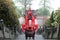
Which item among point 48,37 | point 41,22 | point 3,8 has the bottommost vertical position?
point 48,37

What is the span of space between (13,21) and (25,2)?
0.38 meters

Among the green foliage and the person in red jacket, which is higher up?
the green foliage

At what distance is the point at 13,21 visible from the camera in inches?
137

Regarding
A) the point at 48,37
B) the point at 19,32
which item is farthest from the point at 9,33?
the point at 48,37

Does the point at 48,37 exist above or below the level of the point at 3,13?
below

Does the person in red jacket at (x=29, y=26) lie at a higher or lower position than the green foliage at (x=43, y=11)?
lower

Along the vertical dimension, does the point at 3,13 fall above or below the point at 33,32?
above

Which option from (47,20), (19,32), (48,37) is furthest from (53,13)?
(19,32)

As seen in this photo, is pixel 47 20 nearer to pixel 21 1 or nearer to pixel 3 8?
pixel 21 1

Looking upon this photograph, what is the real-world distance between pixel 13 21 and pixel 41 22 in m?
0.47

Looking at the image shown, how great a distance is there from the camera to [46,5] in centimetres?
350

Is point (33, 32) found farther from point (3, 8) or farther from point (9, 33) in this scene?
point (3, 8)

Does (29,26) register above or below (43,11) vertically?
below

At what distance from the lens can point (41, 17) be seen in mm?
3473
